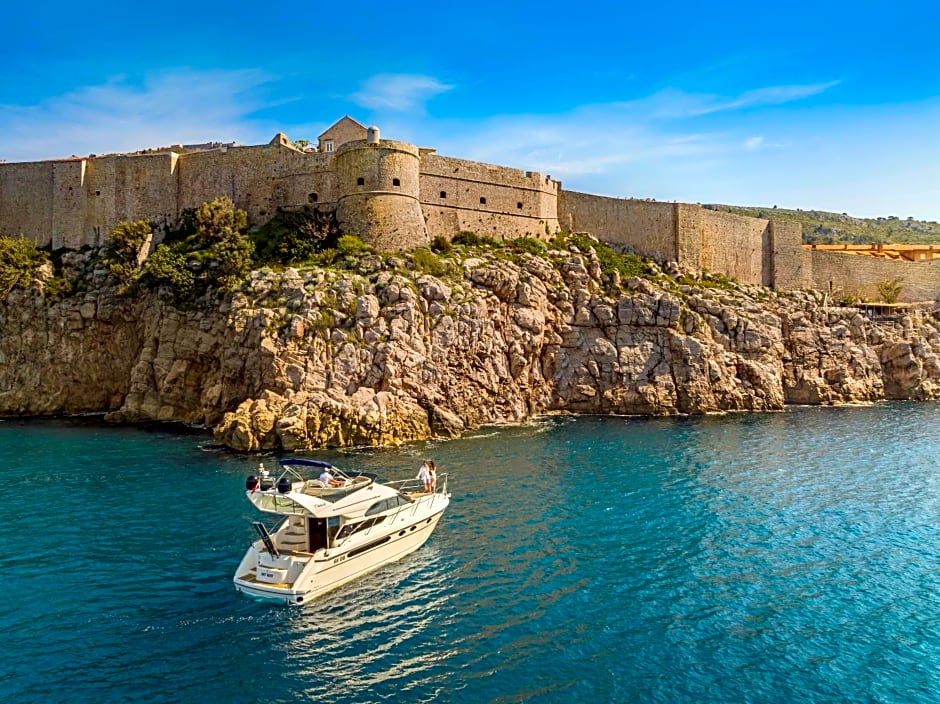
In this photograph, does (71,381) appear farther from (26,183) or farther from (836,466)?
(836,466)

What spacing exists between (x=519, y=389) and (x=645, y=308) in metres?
10.6

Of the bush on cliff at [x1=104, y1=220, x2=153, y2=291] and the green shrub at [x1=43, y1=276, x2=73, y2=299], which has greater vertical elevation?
the bush on cliff at [x1=104, y1=220, x2=153, y2=291]

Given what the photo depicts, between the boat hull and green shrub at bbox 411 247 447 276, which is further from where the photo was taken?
green shrub at bbox 411 247 447 276

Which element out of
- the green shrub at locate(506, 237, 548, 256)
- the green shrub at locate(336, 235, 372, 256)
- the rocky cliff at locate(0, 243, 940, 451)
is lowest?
the rocky cliff at locate(0, 243, 940, 451)

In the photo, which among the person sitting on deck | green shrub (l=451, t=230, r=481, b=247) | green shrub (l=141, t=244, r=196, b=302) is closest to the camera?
the person sitting on deck

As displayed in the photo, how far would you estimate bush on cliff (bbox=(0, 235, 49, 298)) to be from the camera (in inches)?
1757

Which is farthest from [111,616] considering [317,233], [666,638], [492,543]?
[317,233]

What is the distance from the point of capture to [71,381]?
44.1m

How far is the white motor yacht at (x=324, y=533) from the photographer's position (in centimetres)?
1725

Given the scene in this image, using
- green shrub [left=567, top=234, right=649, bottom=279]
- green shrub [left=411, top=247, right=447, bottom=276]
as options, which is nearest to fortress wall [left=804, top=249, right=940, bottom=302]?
green shrub [left=567, top=234, right=649, bottom=279]

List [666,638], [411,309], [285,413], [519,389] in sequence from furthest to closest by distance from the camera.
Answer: [519,389] < [411,309] < [285,413] < [666,638]

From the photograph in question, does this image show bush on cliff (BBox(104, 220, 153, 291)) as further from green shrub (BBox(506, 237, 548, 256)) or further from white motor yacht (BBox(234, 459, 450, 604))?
white motor yacht (BBox(234, 459, 450, 604))

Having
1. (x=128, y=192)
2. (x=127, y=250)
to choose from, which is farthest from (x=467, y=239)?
(x=128, y=192)

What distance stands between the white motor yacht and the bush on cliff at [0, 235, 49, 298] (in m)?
33.1
